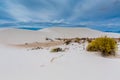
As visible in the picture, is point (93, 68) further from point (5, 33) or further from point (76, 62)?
point (5, 33)

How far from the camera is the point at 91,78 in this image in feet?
16.3

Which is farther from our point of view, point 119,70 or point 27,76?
point 119,70

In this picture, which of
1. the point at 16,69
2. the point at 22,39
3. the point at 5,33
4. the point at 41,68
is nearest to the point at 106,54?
the point at 41,68

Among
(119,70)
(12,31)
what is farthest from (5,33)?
(119,70)

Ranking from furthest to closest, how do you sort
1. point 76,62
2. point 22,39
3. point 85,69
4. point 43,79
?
1. point 22,39
2. point 76,62
3. point 85,69
4. point 43,79

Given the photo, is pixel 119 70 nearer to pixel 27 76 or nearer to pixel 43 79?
pixel 43 79

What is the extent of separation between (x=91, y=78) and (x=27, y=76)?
6.15 ft

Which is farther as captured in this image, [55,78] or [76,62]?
[76,62]

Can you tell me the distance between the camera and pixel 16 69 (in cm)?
602

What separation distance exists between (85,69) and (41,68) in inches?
59.5

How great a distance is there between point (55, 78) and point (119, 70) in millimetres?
2255

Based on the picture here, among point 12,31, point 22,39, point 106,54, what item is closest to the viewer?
point 106,54

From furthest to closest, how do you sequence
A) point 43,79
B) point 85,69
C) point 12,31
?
1. point 12,31
2. point 85,69
3. point 43,79

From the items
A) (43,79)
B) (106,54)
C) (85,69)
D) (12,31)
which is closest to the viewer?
(43,79)
